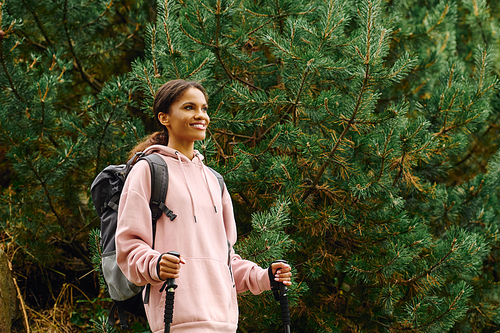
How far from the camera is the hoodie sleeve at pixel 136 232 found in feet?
4.56

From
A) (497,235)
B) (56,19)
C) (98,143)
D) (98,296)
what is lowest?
(98,296)

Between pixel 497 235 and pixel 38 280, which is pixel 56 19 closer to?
pixel 38 280

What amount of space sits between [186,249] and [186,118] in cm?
50

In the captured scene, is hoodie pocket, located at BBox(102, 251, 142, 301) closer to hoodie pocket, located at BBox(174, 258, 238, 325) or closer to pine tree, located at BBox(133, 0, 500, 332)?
hoodie pocket, located at BBox(174, 258, 238, 325)

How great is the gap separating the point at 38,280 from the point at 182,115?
2688 millimetres

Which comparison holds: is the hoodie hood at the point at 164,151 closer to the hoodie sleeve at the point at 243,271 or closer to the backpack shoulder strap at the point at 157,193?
the backpack shoulder strap at the point at 157,193

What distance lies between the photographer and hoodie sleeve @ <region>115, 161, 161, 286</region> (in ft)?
4.56

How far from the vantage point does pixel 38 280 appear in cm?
366

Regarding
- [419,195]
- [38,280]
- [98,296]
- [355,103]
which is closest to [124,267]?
[355,103]

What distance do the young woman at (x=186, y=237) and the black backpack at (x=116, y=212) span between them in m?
0.03

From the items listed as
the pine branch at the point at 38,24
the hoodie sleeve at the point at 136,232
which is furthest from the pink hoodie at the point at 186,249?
the pine branch at the point at 38,24

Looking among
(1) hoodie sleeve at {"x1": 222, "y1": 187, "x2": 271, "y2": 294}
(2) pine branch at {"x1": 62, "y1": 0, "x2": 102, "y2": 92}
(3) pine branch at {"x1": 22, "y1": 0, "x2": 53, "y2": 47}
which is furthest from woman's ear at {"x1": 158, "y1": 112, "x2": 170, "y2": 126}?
(3) pine branch at {"x1": 22, "y1": 0, "x2": 53, "y2": 47}

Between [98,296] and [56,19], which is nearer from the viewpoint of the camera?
[56,19]

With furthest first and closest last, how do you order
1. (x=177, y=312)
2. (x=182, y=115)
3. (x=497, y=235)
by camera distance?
(x=497, y=235)
(x=182, y=115)
(x=177, y=312)
